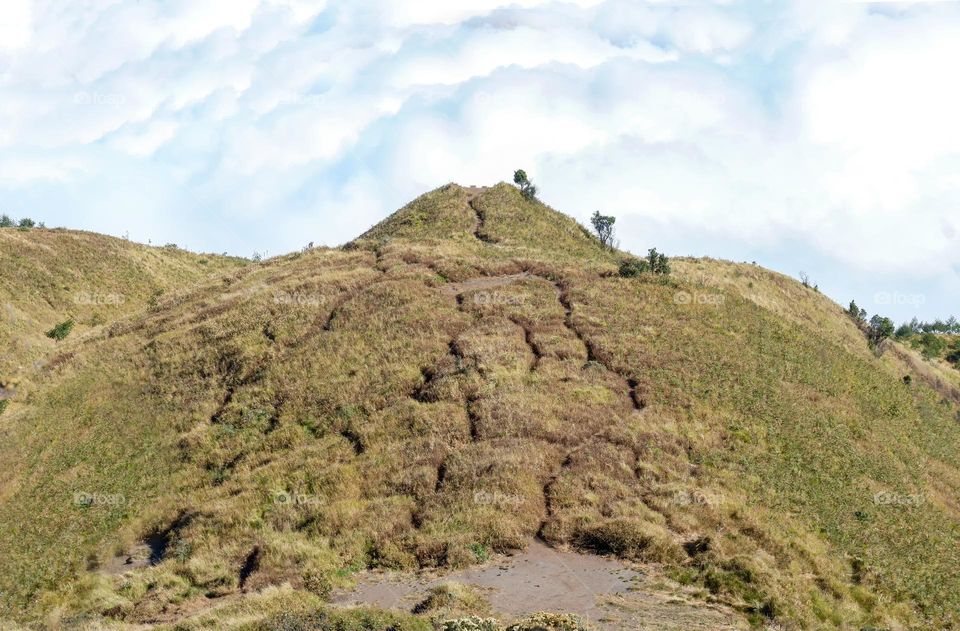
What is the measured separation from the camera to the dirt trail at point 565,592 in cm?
2123

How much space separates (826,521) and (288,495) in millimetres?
22359

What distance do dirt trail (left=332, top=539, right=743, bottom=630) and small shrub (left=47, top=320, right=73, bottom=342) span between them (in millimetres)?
60446

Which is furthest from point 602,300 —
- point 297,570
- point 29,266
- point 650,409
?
point 29,266

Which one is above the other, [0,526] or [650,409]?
[650,409]

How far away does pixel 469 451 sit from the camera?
31.5 metres

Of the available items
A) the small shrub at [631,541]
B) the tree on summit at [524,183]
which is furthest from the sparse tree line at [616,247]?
the small shrub at [631,541]

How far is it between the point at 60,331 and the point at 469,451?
2284 inches

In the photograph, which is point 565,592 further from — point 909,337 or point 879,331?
point 909,337

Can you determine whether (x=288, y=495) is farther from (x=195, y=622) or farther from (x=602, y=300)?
(x=602, y=300)

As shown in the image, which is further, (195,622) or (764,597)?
(764,597)

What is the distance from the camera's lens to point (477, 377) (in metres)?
37.9

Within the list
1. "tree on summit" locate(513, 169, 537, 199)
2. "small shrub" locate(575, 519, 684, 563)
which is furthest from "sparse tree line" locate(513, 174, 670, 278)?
"small shrub" locate(575, 519, 684, 563)

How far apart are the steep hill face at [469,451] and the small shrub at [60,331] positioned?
14817 millimetres

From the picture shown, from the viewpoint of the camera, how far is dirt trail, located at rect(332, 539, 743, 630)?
21.2 metres
